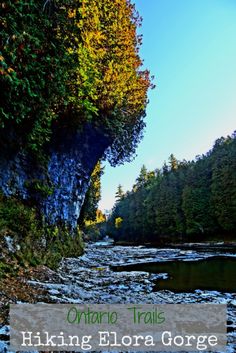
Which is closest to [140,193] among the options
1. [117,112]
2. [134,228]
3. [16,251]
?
[134,228]

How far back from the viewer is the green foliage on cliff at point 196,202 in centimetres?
5006

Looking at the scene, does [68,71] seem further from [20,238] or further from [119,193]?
[119,193]

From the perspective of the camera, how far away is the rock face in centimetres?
1164

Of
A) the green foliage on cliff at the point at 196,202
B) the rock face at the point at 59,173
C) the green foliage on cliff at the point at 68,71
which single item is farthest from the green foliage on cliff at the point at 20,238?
the green foliage on cliff at the point at 196,202

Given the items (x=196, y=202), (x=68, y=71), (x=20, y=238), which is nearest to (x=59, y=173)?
(x=20, y=238)

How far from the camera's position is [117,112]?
18.7m

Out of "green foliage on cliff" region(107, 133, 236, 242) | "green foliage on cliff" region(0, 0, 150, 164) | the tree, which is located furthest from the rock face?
the tree

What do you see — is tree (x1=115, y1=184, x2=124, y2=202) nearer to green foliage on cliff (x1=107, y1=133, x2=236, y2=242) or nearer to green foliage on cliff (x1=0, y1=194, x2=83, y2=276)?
green foliage on cliff (x1=107, y1=133, x2=236, y2=242)

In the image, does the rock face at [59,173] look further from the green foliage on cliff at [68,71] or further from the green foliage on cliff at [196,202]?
the green foliage on cliff at [196,202]

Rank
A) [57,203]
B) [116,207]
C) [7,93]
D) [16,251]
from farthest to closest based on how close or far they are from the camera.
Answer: [116,207] < [57,203] < [16,251] < [7,93]

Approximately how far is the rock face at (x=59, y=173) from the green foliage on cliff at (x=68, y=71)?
2.84 ft

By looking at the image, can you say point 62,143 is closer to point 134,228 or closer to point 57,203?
point 57,203

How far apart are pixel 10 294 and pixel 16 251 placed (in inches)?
140


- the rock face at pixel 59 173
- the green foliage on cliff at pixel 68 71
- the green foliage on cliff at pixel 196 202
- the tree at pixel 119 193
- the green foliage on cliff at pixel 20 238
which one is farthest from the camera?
the tree at pixel 119 193
